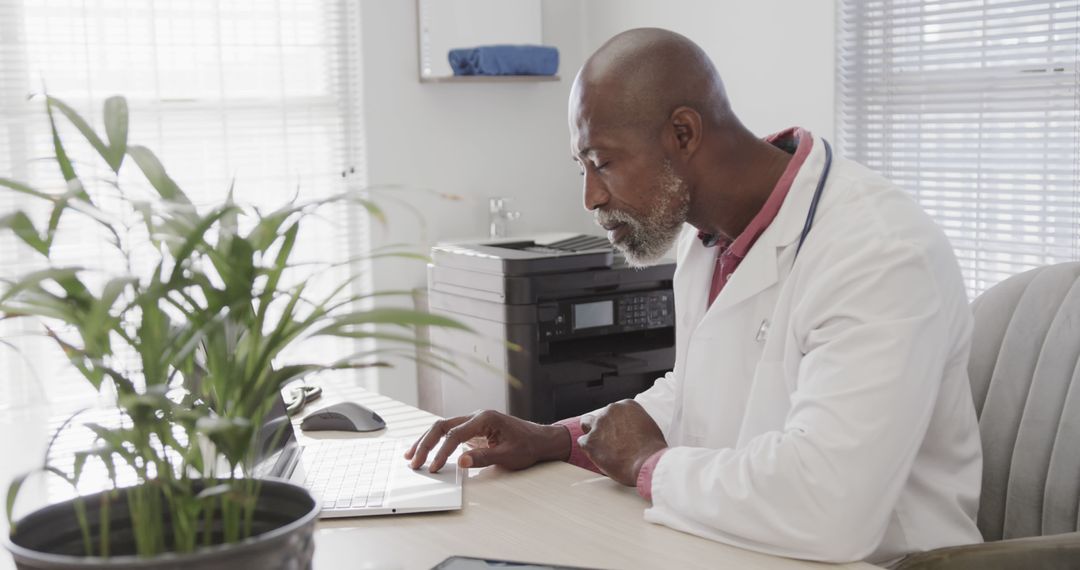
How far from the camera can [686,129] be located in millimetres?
1705

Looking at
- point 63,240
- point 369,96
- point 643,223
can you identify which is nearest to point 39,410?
point 63,240

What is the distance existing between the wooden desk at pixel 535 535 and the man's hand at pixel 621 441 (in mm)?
33

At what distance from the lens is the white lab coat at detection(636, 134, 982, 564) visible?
1.32m

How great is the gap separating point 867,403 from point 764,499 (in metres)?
0.18

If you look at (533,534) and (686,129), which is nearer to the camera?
(533,534)

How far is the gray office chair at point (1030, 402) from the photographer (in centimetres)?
153

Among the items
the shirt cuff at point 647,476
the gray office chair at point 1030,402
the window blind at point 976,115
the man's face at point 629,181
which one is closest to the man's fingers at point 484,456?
the shirt cuff at point 647,476

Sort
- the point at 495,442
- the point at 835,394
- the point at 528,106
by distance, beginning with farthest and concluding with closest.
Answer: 1. the point at 528,106
2. the point at 495,442
3. the point at 835,394

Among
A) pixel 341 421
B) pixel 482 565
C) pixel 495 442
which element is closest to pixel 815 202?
pixel 495 442

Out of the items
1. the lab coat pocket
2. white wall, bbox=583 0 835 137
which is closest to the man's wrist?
the lab coat pocket

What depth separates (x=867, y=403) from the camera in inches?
52.4

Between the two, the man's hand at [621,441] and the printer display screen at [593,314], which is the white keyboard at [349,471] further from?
the printer display screen at [593,314]

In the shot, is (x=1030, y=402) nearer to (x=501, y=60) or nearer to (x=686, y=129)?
(x=686, y=129)

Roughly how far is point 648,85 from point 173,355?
102 cm
